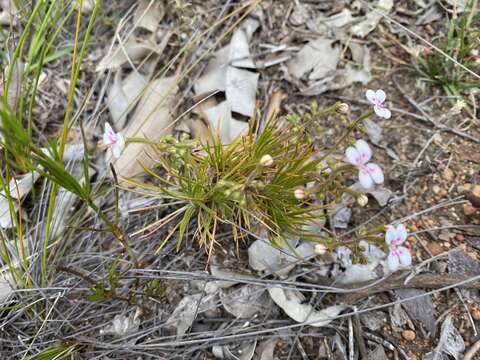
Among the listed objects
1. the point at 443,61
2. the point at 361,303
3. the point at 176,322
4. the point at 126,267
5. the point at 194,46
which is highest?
the point at 194,46

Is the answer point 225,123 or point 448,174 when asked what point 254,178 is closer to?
point 225,123

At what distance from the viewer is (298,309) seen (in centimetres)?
158

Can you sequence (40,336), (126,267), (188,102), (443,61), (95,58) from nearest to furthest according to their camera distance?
(40,336) < (126,267) < (443,61) < (188,102) < (95,58)

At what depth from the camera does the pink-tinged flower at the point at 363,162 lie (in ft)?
4.08

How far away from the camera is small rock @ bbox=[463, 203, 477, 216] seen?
1677 millimetres

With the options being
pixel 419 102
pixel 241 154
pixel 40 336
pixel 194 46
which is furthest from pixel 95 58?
pixel 419 102

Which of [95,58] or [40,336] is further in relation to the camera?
[95,58]

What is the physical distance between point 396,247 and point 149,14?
157cm

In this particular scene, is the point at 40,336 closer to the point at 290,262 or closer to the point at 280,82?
the point at 290,262

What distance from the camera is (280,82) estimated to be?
204 centimetres

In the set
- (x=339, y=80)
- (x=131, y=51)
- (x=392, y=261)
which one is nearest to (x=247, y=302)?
(x=392, y=261)

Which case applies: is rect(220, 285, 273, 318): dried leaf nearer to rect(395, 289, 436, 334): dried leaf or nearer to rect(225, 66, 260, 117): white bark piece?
rect(395, 289, 436, 334): dried leaf

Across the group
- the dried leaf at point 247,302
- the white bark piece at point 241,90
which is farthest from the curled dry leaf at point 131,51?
the dried leaf at point 247,302

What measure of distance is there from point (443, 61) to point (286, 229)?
1017mm
